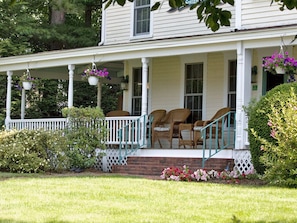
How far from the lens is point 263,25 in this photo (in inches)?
640

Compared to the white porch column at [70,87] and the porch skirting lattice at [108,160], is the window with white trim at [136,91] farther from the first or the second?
the porch skirting lattice at [108,160]

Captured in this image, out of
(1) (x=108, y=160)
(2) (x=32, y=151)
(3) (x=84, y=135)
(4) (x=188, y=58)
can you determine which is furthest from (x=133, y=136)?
(4) (x=188, y=58)

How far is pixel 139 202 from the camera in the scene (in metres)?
9.95

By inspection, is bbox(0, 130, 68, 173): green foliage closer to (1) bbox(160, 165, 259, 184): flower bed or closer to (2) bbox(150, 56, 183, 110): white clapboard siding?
(1) bbox(160, 165, 259, 184): flower bed

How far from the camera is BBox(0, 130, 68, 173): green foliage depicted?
15.8 m

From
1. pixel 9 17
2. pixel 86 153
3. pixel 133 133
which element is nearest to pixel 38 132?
pixel 86 153

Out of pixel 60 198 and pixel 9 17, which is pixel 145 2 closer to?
pixel 9 17

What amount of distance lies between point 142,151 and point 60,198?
6721 millimetres

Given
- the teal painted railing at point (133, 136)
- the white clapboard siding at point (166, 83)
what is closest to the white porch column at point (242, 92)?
the teal painted railing at point (133, 136)

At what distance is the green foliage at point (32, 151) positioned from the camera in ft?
51.9

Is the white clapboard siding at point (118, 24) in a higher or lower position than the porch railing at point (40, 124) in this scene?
higher

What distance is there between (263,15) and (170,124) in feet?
13.1

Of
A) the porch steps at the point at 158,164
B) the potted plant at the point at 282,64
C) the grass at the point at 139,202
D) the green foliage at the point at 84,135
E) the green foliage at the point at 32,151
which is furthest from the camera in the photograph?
the green foliage at the point at 84,135

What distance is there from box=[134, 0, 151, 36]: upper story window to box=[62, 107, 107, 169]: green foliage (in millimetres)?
3964
